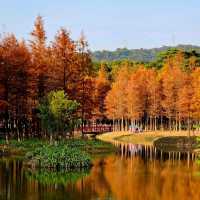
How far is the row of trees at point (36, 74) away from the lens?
52.9 m

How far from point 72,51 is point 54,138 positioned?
1156 centimetres

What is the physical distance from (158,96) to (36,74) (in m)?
25.9

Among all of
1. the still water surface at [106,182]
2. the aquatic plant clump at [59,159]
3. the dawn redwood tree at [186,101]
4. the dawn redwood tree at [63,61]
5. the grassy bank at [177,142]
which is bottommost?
the grassy bank at [177,142]

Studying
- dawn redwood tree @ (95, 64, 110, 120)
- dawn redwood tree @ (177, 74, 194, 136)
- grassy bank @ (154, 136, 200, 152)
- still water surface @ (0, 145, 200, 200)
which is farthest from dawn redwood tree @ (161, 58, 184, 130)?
still water surface @ (0, 145, 200, 200)

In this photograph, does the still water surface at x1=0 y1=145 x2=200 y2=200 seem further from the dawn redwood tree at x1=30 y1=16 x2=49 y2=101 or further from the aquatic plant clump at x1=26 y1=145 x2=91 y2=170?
the dawn redwood tree at x1=30 y1=16 x2=49 y2=101

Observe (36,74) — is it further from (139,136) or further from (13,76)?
(139,136)

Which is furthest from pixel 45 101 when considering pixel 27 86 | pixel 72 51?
pixel 72 51

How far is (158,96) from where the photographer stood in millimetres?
75938

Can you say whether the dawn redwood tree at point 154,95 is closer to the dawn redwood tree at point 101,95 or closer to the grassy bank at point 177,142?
the grassy bank at point 177,142

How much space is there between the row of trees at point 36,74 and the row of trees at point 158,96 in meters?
15.8

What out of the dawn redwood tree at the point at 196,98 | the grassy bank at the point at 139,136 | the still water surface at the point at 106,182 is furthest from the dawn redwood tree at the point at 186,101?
the still water surface at the point at 106,182

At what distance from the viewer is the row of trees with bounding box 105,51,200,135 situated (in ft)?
229

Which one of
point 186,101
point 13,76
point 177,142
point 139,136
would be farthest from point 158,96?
point 13,76

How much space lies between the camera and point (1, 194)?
2539cm
